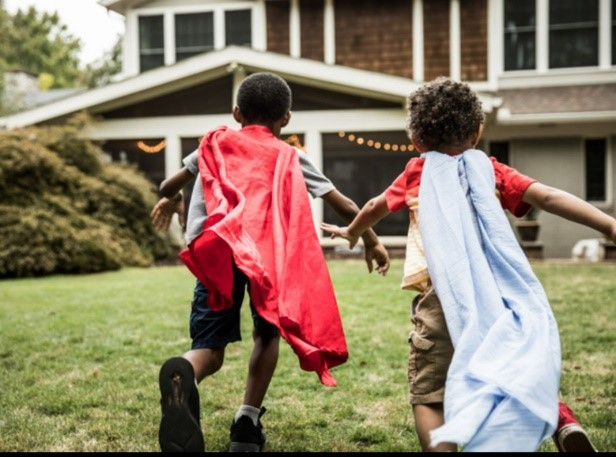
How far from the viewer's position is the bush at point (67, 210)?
11.3m

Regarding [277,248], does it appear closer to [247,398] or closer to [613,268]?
[247,398]

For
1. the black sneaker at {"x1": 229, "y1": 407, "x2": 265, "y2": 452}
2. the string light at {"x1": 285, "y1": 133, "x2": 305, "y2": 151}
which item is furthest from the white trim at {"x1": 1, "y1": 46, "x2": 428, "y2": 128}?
Answer: the black sneaker at {"x1": 229, "y1": 407, "x2": 265, "y2": 452}

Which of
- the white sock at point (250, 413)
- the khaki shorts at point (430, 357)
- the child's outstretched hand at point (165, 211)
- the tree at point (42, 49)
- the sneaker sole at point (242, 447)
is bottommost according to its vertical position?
the sneaker sole at point (242, 447)

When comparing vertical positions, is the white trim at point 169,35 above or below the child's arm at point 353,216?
above

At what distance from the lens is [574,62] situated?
1523cm

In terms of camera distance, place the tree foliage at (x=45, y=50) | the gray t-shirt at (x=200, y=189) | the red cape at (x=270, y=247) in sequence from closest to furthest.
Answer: the red cape at (x=270, y=247)
the gray t-shirt at (x=200, y=189)
the tree foliage at (x=45, y=50)

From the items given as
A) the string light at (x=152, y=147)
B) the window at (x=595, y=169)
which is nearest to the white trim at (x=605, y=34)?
the window at (x=595, y=169)

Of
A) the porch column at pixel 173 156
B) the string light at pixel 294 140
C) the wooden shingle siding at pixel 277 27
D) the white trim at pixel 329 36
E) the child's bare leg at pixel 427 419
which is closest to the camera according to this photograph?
the child's bare leg at pixel 427 419

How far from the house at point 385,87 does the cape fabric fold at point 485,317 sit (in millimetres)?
11151

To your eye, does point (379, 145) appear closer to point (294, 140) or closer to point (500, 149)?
point (294, 140)

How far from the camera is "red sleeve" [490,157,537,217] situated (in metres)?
2.70

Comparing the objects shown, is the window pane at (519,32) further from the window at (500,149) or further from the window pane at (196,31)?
the window pane at (196,31)

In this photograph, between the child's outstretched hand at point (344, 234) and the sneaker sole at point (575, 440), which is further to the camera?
the child's outstretched hand at point (344, 234)

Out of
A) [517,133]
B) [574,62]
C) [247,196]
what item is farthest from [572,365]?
[574,62]
